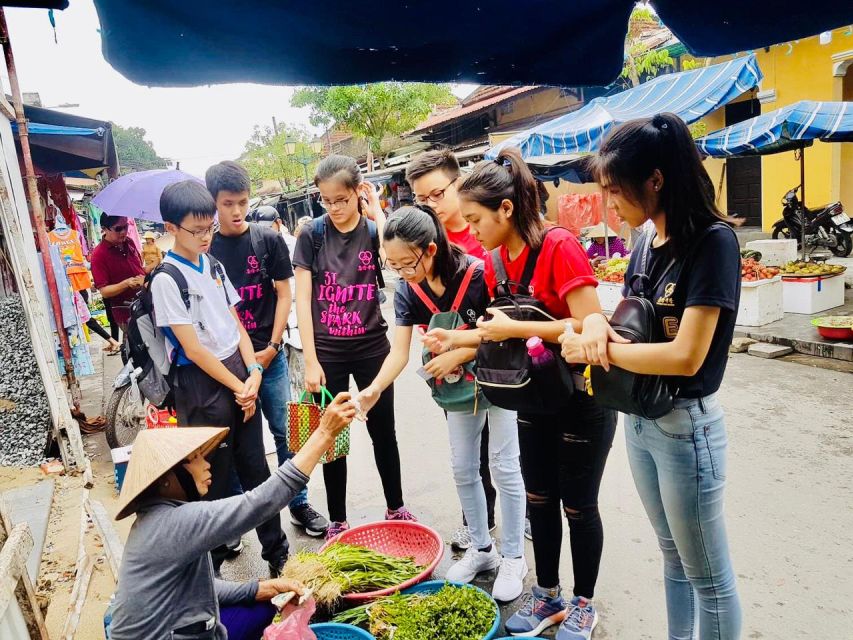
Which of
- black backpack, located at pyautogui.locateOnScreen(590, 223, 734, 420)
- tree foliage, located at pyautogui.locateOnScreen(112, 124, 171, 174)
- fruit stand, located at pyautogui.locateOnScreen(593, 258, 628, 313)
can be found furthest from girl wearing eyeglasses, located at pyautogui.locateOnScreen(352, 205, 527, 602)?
tree foliage, located at pyautogui.locateOnScreen(112, 124, 171, 174)

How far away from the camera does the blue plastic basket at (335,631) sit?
2.37 m

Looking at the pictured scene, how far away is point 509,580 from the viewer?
8.96ft

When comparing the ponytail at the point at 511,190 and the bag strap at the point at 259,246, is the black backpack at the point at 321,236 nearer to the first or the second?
the bag strap at the point at 259,246

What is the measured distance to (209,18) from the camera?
1.58 metres

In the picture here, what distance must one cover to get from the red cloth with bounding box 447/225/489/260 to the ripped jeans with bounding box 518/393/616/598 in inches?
37.0

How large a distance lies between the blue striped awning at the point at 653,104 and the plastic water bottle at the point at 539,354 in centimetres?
560

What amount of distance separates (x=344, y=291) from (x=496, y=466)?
1.24 m

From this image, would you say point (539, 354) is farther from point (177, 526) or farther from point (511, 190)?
point (177, 526)

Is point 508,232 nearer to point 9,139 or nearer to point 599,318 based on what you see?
point 599,318

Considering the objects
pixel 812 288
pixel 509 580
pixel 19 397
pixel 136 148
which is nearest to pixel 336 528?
pixel 509 580

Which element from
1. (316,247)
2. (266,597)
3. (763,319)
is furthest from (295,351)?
(763,319)

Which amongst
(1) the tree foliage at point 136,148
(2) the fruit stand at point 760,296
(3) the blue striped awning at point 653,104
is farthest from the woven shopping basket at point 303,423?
(1) the tree foliage at point 136,148

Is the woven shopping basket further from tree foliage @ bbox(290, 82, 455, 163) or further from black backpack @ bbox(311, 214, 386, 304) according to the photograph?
tree foliage @ bbox(290, 82, 455, 163)

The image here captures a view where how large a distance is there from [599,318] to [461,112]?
19750 mm
